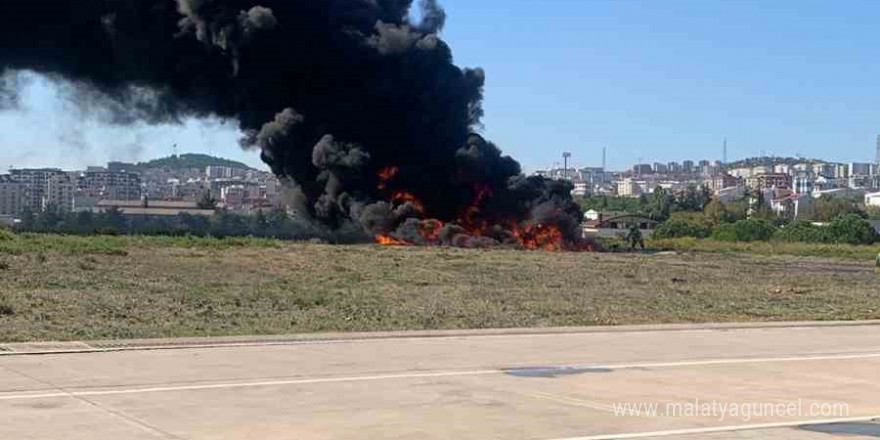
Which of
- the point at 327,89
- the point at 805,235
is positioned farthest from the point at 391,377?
the point at 805,235

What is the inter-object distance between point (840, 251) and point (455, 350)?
51.2 metres

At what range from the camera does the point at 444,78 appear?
57688mm

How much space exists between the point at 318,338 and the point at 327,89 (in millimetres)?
40467

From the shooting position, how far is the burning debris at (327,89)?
55750mm

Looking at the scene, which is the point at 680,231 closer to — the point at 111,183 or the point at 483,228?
the point at 483,228

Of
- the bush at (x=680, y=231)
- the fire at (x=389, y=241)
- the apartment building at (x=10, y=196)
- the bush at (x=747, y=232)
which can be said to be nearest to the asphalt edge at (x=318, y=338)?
the fire at (x=389, y=241)

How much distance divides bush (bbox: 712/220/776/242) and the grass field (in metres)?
30.5

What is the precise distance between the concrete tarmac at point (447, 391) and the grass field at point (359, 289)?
3054mm

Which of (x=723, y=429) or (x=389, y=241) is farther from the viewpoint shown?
(x=389, y=241)

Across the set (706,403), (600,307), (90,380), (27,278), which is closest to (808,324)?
(600,307)

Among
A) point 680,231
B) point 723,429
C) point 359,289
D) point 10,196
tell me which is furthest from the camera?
point 10,196

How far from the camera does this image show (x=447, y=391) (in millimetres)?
13078

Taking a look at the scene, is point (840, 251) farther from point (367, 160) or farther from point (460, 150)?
point (367, 160)

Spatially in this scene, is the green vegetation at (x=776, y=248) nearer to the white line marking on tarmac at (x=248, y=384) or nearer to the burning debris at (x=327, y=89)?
the burning debris at (x=327, y=89)
